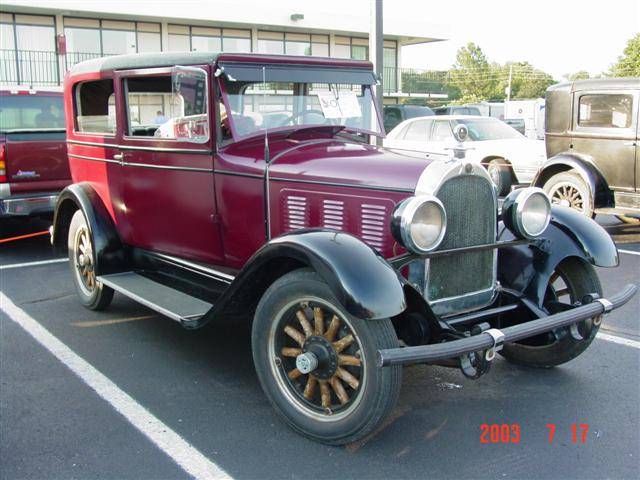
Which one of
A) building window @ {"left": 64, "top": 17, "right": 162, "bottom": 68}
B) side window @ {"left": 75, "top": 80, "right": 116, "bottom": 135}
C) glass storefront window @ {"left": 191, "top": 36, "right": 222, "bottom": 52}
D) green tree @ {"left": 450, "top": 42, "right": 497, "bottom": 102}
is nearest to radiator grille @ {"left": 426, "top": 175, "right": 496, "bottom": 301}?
side window @ {"left": 75, "top": 80, "right": 116, "bottom": 135}

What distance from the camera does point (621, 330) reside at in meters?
4.75

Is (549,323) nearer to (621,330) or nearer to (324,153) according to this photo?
(324,153)

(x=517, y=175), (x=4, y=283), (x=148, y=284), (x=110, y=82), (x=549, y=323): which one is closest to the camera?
(x=549, y=323)

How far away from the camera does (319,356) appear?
3.15 metres

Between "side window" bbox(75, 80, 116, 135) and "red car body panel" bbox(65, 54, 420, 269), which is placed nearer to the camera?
"red car body panel" bbox(65, 54, 420, 269)

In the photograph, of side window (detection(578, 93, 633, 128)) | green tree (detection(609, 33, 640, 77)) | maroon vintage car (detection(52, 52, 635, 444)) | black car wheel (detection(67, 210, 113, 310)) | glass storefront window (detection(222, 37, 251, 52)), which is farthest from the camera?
glass storefront window (detection(222, 37, 251, 52))

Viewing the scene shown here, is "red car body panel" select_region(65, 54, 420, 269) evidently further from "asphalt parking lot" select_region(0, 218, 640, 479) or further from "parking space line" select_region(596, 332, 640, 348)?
"parking space line" select_region(596, 332, 640, 348)

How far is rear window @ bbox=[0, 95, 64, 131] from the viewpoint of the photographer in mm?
7938

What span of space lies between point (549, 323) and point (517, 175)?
835 cm

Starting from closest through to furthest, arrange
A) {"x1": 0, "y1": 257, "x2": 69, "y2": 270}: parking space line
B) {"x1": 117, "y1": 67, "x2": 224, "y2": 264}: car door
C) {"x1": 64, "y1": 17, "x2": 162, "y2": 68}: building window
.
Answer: {"x1": 117, "y1": 67, "x2": 224, "y2": 264}: car door < {"x1": 0, "y1": 257, "x2": 69, "y2": 270}: parking space line < {"x1": 64, "y1": 17, "x2": 162, "y2": 68}: building window

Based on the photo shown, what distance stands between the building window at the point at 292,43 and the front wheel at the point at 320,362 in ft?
74.2

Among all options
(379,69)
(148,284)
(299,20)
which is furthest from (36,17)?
(148,284)

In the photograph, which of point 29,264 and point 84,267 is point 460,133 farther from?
point 29,264

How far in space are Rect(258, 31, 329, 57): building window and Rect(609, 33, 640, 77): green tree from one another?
1039 cm
